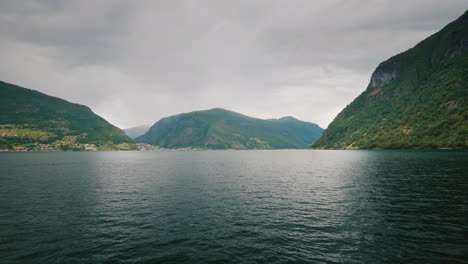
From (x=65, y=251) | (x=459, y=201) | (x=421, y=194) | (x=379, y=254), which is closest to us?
(x=379, y=254)

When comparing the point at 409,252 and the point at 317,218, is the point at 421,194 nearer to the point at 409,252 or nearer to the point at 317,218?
the point at 317,218

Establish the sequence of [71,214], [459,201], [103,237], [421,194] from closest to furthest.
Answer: [103,237], [71,214], [459,201], [421,194]

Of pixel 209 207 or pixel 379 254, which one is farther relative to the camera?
pixel 209 207

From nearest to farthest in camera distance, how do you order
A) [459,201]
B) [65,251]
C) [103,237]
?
[65,251]
[103,237]
[459,201]

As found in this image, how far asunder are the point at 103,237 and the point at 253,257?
17.7 metres

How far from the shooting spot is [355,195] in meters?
42.2

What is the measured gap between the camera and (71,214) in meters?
31.6

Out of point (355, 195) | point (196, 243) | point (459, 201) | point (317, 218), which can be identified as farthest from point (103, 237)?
point (459, 201)

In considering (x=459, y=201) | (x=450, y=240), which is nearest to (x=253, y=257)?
(x=450, y=240)

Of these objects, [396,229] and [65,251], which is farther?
[396,229]

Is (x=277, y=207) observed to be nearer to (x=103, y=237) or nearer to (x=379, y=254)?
(x=379, y=254)

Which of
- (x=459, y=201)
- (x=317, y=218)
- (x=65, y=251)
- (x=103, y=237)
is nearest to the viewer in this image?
(x=65, y=251)

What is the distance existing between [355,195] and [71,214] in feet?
170

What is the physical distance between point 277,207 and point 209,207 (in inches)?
468
